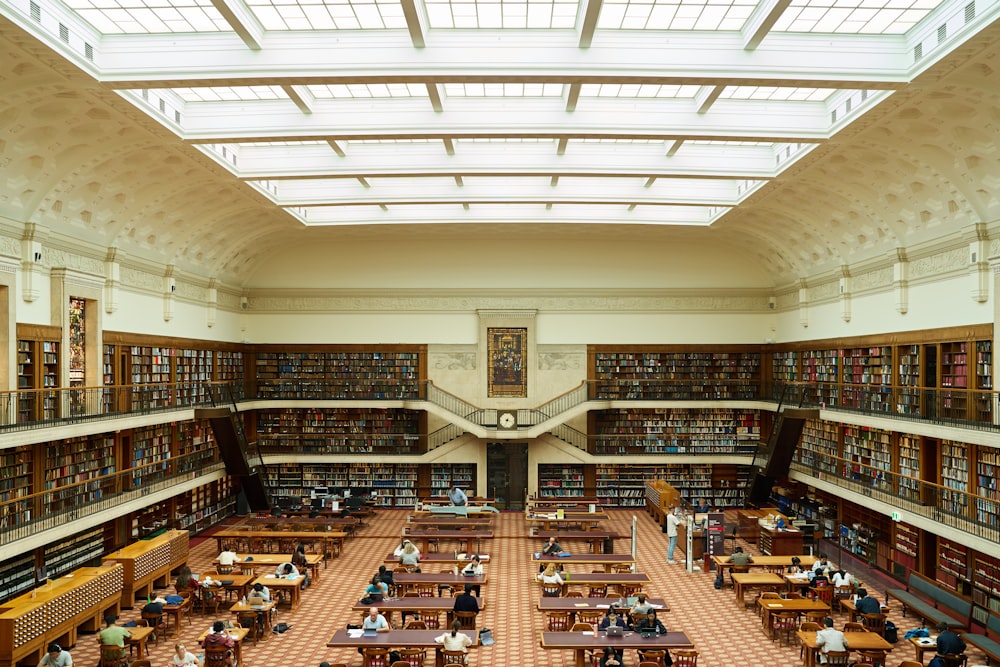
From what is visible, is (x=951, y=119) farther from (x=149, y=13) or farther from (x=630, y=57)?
(x=149, y=13)

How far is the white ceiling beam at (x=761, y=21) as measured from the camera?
347 inches

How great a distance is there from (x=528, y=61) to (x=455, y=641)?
7.49m

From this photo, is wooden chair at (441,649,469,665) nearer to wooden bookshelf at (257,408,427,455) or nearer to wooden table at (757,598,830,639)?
wooden table at (757,598,830,639)

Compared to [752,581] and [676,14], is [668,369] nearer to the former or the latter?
[752,581]

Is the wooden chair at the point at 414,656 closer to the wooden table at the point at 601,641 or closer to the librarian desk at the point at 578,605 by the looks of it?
the wooden table at the point at 601,641

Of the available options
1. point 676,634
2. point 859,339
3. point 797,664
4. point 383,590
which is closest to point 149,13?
point 383,590

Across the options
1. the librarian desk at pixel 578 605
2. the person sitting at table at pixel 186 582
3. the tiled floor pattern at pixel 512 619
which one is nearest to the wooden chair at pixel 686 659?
the tiled floor pattern at pixel 512 619

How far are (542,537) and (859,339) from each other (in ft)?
27.5

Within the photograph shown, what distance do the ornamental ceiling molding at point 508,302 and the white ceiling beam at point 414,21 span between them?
1352 cm

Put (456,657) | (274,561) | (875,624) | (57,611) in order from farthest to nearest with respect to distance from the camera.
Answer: (274,561) → (875,624) → (57,611) → (456,657)

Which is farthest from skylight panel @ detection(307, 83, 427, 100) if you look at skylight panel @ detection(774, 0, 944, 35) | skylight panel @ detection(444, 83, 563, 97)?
skylight panel @ detection(774, 0, 944, 35)

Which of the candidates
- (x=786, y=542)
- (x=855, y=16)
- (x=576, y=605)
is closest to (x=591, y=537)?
(x=786, y=542)

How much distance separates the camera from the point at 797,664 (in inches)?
430

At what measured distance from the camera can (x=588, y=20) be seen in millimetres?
9195
